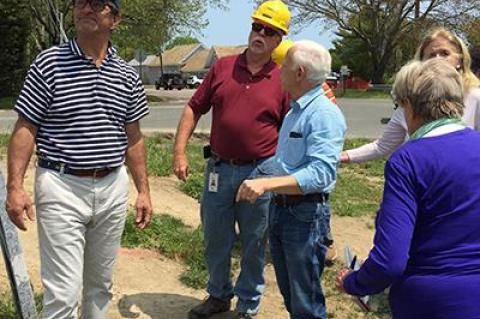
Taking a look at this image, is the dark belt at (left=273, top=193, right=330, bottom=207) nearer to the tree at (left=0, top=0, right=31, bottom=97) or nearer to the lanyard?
the lanyard

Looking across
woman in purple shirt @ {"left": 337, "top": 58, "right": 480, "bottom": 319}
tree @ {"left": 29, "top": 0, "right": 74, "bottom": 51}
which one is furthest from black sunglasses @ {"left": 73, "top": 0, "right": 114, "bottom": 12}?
tree @ {"left": 29, "top": 0, "right": 74, "bottom": 51}

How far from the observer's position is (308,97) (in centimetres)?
344

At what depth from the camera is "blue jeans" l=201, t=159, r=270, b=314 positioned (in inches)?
170

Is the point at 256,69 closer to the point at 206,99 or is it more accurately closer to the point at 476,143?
the point at 206,99

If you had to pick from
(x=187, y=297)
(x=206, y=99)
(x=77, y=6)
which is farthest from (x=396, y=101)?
(x=187, y=297)

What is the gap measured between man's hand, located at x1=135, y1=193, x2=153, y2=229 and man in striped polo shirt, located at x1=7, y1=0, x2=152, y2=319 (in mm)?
302

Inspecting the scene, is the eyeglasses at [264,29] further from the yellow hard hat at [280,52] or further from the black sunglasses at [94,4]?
the black sunglasses at [94,4]

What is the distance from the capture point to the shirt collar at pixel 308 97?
3430 mm

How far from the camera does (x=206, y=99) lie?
446 centimetres

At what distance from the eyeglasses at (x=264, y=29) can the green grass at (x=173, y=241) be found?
6.79ft

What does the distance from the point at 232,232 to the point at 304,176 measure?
4.42 feet

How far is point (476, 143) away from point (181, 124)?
8.09 feet

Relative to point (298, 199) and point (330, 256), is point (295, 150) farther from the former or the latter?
point (330, 256)

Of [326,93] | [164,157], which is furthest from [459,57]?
[164,157]
